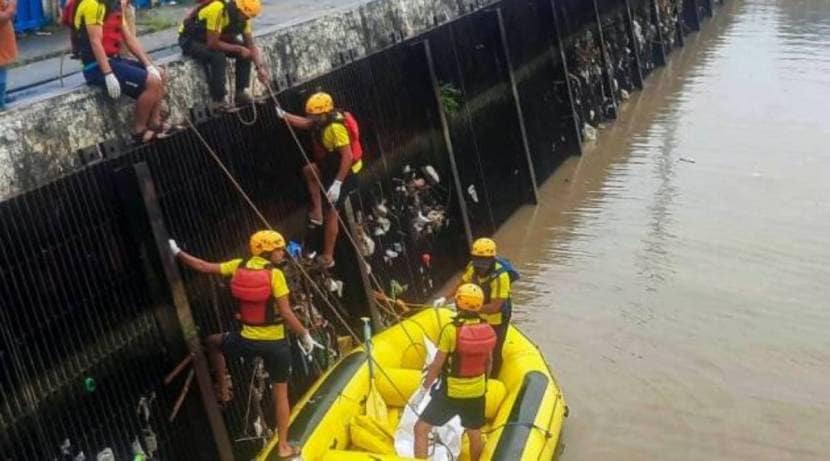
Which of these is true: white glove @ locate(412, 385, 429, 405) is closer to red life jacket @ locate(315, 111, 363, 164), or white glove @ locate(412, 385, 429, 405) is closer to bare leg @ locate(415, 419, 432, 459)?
bare leg @ locate(415, 419, 432, 459)

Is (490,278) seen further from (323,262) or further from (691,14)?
(691,14)

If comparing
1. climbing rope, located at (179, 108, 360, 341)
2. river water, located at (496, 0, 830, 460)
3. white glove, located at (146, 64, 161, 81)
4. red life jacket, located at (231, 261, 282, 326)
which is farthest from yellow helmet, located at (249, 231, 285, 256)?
river water, located at (496, 0, 830, 460)

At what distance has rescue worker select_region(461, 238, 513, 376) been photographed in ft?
27.5

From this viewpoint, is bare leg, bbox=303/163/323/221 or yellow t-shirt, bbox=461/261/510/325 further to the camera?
bare leg, bbox=303/163/323/221

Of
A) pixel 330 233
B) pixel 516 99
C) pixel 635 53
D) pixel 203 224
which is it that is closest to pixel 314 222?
pixel 330 233

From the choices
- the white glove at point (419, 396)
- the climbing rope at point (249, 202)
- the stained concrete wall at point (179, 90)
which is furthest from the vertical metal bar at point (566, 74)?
the white glove at point (419, 396)

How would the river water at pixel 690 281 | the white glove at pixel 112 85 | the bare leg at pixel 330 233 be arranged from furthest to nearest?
the river water at pixel 690 281
the bare leg at pixel 330 233
the white glove at pixel 112 85

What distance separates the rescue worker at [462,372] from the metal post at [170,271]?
1.67 meters

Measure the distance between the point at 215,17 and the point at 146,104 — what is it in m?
1.20

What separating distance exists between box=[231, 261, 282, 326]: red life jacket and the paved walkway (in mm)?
2229

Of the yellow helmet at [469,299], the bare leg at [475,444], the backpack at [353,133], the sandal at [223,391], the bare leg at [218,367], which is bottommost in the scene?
the bare leg at [475,444]

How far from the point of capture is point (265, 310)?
7.04 metres

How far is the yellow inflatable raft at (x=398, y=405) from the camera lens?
25.0ft

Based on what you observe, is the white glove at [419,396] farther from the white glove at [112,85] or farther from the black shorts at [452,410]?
the white glove at [112,85]
